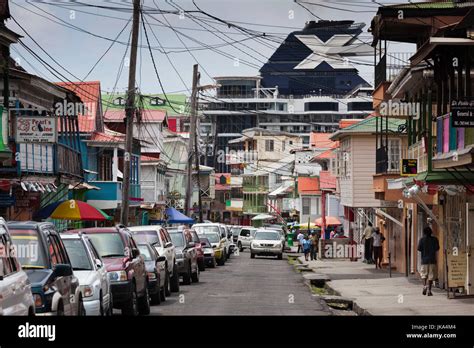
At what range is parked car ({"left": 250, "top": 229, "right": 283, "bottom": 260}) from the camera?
66.2 m

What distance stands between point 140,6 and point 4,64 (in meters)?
10.3

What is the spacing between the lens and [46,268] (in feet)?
50.2

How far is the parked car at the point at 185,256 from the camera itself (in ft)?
116

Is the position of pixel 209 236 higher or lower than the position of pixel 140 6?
lower

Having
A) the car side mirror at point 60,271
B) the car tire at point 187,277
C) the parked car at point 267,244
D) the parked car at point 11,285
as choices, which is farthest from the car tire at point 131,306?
the parked car at point 267,244

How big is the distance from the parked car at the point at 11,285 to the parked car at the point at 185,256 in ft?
69.5

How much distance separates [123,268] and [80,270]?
3.33 meters

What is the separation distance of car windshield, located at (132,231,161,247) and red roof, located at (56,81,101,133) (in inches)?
970

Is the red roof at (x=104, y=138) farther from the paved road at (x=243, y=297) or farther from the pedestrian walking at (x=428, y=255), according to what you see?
the pedestrian walking at (x=428, y=255)

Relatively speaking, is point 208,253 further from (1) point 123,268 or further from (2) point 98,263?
(2) point 98,263

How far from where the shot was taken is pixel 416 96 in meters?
37.6

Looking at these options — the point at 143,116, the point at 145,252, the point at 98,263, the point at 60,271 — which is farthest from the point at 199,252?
the point at 143,116
